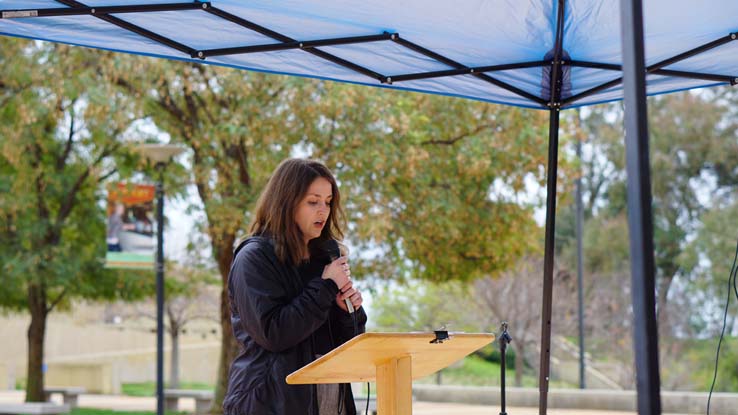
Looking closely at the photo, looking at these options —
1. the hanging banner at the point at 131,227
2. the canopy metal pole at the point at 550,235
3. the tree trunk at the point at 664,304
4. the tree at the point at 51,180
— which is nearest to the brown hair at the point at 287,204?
the canopy metal pole at the point at 550,235

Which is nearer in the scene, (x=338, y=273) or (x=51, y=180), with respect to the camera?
(x=338, y=273)

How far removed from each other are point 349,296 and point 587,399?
18186 mm

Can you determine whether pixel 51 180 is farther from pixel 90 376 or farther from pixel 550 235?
pixel 550 235

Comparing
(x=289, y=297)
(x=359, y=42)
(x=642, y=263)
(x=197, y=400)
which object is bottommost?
(x=197, y=400)

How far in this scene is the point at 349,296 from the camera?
3.92 meters

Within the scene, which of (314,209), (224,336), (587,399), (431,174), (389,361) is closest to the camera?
(389,361)

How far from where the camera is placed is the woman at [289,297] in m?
3.70

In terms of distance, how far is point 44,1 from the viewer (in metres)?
4.64

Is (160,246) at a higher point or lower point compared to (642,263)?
higher

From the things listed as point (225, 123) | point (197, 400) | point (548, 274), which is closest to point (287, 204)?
point (548, 274)

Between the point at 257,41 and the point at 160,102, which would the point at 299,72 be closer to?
the point at 257,41

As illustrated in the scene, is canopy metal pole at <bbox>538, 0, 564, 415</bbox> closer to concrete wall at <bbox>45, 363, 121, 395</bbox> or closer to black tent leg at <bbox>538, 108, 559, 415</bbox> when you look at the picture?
black tent leg at <bbox>538, 108, 559, 415</bbox>

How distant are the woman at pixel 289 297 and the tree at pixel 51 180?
12.5m

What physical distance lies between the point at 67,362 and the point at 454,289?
15150mm
